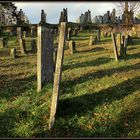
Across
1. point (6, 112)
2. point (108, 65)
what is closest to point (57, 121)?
point (6, 112)

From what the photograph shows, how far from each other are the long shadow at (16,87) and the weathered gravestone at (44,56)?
58 cm

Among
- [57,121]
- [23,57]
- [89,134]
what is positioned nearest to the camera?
[89,134]

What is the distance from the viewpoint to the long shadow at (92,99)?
10281 mm

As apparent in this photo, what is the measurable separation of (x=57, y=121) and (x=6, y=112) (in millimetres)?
1863

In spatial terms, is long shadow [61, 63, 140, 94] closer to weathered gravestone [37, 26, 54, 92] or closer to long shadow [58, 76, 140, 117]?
weathered gravestone [37, 26, 54, 92]

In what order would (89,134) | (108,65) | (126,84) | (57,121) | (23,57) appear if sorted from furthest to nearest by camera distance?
(23,57) → (108,65) → (126,84) → (57,121) → (89,134)

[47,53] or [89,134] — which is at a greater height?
[47,53]

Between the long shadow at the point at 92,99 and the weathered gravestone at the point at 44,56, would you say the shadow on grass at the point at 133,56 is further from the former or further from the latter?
the weathered gravestone at the point at 44,56

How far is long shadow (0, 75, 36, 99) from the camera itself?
1235cm

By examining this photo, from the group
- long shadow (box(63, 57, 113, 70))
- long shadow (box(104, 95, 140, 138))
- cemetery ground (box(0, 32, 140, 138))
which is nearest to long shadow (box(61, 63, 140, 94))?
cemetery ground (box(0, 32, 140, 138))

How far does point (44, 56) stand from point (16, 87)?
63.8 inches

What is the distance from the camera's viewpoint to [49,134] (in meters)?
9.30

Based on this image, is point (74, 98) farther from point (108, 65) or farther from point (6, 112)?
point (108, 65)

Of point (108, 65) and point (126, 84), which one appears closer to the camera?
point (126, 84)
